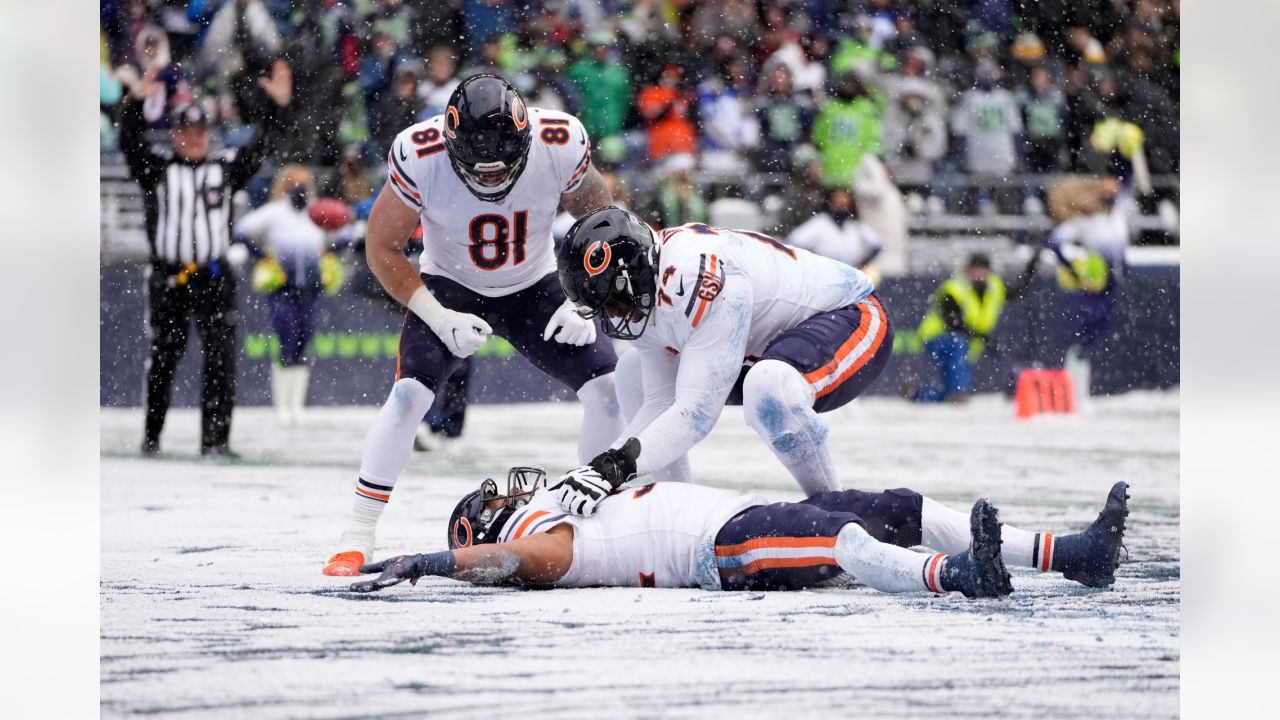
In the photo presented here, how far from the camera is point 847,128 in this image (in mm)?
11586

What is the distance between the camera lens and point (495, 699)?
2848 millimetres

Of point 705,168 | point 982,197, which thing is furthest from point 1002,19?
point 705,168

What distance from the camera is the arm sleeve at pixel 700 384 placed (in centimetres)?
403

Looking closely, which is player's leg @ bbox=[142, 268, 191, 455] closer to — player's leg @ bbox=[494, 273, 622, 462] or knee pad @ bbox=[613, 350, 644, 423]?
player's leg @ bbox=[494, 273, 622, 462]

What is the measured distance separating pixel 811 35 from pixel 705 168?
5.90 ft

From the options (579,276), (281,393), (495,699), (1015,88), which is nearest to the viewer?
(495,699)

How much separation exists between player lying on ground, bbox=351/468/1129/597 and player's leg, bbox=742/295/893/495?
0.67 feet

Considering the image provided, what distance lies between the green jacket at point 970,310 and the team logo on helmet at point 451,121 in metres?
7.13

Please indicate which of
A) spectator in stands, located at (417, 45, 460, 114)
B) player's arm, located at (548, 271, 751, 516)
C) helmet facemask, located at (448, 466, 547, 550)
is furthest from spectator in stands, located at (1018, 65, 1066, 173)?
helmet facemask, located at (448, 466, 547, 550)

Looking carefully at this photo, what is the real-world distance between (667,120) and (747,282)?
7787mm

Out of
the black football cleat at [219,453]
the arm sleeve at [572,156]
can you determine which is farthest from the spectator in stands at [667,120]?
the arm sleeve at [572,156]

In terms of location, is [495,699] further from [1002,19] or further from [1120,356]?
[1002,19]

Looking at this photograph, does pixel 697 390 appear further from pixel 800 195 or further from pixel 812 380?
pixel 800 195
